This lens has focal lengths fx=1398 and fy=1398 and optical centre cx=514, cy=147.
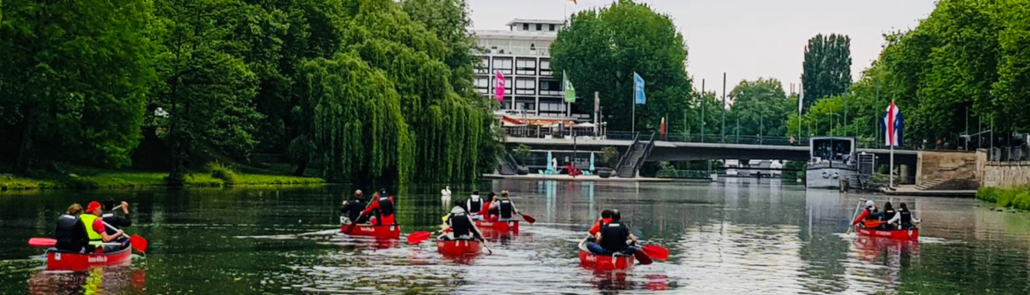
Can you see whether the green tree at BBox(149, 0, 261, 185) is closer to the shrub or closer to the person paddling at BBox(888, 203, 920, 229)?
the shrub

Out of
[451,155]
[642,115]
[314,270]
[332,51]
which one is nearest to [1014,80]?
[451,155]

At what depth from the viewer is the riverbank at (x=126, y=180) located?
64.5 metres

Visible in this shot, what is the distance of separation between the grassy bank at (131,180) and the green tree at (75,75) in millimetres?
1377

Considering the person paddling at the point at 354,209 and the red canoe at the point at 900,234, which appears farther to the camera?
the red canoe at the point at 900,234

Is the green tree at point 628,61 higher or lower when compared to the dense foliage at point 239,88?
higher

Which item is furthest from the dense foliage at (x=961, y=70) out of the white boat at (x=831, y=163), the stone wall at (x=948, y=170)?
the white boat at (x=831, y=163)

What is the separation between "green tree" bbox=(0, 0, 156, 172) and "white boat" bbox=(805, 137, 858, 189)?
62.7 meters

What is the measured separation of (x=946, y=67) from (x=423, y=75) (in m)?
37.3

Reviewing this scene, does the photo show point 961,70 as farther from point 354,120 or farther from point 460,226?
point 460,226

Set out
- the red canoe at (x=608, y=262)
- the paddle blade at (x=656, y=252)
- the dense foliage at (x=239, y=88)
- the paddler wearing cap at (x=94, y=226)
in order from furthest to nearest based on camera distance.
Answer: the dense foliage at (x=239, y=88)
the paddle blade at (x=656, y=252)
the red canoe at (x=608, y=262)
the paddler wearing cap at (x=94, y=226)

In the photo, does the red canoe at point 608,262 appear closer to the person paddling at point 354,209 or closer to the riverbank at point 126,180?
the person paddling at point 354,209

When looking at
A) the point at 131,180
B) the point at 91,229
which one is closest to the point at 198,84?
the point at 131,180

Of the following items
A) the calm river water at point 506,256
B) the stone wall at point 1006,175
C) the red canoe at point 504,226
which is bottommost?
the calm river water at point 506,256

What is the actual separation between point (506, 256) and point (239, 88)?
49585 millimetres
